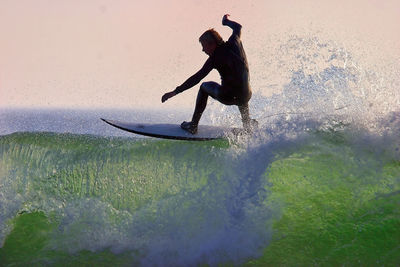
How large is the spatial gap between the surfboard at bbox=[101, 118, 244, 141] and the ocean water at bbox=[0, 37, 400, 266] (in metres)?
0.11

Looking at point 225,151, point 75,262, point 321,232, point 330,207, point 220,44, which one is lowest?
point 75,262

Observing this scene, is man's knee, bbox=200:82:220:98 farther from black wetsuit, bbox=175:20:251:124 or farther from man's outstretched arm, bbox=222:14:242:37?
man's outstretched arm, bbox=222:14:242:37

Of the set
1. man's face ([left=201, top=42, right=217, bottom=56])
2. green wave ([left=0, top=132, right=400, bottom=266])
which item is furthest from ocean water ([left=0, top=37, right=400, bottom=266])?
man's face ([left=201, top=42, right=217, bottom=56])

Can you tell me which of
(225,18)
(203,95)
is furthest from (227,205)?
(225,18)

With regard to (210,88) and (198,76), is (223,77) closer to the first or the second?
(210,88)

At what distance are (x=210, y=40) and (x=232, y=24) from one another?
63 cm

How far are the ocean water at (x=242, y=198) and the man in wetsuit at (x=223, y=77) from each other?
1.35ft

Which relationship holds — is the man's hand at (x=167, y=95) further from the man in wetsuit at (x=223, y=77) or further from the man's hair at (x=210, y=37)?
the man's hair at (x=210, y=37)

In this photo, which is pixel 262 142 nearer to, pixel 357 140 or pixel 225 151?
pixel 225 151

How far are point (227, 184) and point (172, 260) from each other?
0.99m

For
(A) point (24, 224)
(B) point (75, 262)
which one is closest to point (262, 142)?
(B) point (75, 262)

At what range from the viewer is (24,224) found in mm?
5309

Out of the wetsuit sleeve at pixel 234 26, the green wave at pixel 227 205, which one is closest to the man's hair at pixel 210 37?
the wetsuit sleeve at pixel 234 26

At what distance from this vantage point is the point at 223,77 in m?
5.00
